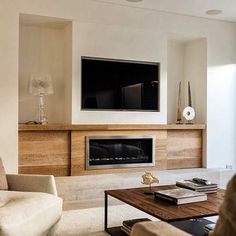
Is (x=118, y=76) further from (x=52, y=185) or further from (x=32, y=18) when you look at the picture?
(x=52, y=185)

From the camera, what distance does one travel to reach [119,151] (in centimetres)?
488

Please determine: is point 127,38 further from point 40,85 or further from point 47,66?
point 40,85

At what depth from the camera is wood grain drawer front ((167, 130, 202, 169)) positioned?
17.1ft

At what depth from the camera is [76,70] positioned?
4.63m

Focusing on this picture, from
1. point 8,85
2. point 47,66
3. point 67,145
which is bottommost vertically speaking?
point 67,145

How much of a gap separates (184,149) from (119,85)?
1.42 meters

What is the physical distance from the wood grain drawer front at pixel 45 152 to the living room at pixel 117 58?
86 mm

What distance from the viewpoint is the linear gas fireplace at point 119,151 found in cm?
468

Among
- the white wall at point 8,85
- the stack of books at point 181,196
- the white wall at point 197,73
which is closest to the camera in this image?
the stack of books at point 181,196

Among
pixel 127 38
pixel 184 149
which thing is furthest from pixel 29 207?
pixel 184 149

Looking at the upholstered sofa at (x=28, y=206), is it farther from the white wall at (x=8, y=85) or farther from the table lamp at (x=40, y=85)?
the table lamp at (x=40, y=85)

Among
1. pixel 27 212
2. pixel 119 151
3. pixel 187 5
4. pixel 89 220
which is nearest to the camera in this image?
pixel 27 212

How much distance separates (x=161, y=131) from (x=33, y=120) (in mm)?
1836

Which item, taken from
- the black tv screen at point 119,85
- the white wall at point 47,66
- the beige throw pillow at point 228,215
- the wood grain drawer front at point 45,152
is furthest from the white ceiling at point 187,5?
the beige throw pillow at point 228,215
